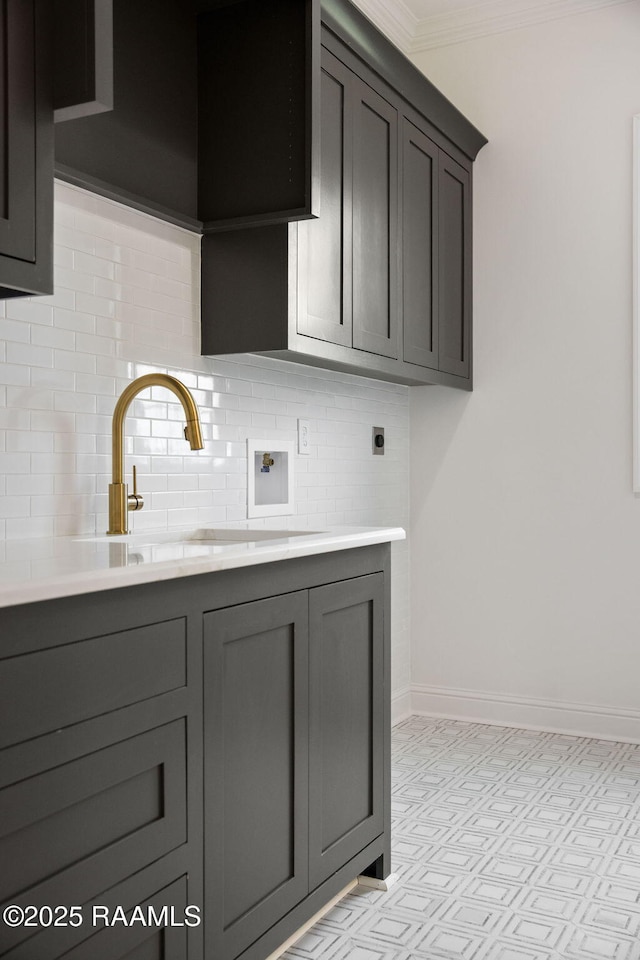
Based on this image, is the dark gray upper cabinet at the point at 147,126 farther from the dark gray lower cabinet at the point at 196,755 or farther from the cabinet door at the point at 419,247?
the dark gray lower cabinet at the point at 196,755

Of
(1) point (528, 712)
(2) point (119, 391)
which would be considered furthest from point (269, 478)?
(1) point (528, 712)

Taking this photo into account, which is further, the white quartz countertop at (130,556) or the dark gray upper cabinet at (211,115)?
the dark gray upper cabinet at (211,115)

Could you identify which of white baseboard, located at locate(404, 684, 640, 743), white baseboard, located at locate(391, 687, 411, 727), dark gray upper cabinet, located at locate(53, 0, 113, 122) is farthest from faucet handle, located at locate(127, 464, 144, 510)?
white baseboard, located at locate(404, 684, 640, 743)

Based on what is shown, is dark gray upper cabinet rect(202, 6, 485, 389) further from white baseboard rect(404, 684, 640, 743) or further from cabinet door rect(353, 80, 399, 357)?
white baseboard rect(404, 684, 640, 743)

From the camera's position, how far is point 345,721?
2.13 meters

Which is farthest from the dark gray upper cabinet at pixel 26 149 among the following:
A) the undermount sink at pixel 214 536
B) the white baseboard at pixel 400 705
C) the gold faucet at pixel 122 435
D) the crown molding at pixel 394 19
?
the white baseboard at pixel 400 705

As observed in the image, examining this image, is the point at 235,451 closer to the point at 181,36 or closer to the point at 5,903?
the point at 181,36

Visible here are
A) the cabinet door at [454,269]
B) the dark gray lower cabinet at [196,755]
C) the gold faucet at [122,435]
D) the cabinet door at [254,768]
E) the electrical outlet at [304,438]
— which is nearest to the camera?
the dark gray lower cabinet at [196,755]

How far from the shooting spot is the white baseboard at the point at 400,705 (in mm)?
3863

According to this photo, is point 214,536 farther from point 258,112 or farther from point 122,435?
point 258,112

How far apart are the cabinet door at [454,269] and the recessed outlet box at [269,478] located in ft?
2.93

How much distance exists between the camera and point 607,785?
3080mm

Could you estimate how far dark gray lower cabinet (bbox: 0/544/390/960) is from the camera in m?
1.25

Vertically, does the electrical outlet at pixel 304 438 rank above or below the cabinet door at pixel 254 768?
above
